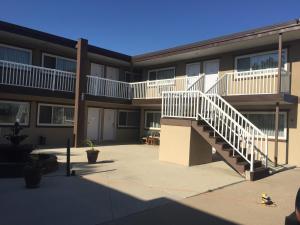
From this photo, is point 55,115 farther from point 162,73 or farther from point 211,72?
point 211,72

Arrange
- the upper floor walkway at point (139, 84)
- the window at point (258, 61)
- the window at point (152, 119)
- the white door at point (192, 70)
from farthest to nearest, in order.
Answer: the window at point (152, 119) < the white door at point (192, 70) < the window at point (258, 61) < the upper floor walkway at point (139, 84)

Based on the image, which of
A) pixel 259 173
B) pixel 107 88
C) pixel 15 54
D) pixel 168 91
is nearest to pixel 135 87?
pixel 107 88

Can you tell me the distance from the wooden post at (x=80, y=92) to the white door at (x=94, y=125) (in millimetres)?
3313

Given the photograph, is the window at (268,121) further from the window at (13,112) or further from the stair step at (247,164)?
the window at (13,112)

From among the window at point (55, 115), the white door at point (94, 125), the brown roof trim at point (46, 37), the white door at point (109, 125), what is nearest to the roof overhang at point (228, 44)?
the brown roof trim at point (46, 37)

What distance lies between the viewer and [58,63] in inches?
741

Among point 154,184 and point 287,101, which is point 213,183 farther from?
point 287,101

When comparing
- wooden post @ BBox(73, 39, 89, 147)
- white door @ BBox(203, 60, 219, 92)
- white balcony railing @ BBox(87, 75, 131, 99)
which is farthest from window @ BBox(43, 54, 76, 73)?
white door @ BBox(203, 60, 219, 92)

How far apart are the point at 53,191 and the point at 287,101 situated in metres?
9.52

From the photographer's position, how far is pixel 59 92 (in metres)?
16.8

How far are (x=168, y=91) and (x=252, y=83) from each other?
147 inches

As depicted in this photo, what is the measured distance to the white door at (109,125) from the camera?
21594mm

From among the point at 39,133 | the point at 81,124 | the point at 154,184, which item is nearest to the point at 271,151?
the point at 154,184

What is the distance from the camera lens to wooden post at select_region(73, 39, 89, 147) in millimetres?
17016
